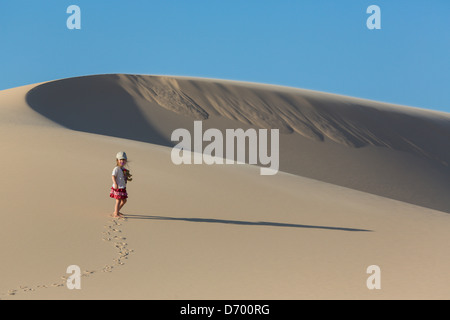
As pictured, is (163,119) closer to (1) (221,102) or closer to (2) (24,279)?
(1) (221,102)

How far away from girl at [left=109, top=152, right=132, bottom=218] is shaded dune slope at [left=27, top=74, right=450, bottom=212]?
16.5m

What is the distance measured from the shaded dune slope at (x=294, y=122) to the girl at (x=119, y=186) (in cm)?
1649

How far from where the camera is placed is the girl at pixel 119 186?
9.81 meters

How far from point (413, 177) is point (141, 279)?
24461 mm
